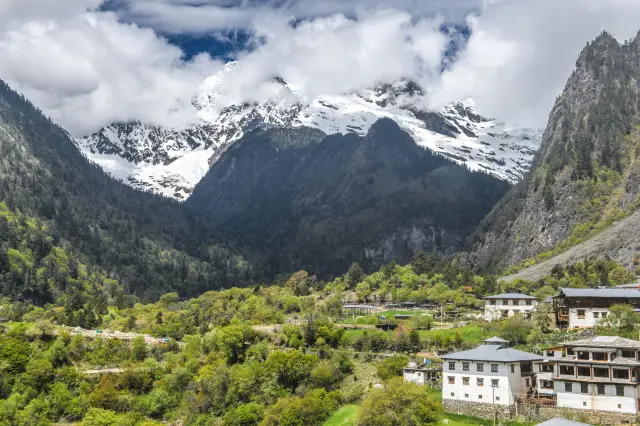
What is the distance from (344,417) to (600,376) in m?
32.7

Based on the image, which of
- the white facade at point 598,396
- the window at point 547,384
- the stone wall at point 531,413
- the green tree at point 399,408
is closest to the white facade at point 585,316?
the window at point 547,384

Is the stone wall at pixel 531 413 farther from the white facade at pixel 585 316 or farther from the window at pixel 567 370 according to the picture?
the white facade at pixel 585 316

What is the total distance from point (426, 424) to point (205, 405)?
4435cm

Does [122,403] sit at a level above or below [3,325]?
below

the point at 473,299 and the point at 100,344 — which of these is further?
the point at 473,299

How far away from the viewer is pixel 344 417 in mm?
93250

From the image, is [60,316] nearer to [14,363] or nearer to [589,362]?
[14,363]

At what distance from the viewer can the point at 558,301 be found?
120 m

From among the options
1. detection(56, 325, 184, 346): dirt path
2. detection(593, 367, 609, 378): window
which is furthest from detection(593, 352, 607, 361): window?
detection(56, 325, 184, 346): dirt path

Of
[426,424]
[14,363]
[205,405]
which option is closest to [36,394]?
[14,363]

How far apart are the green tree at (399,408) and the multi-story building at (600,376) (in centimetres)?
1333

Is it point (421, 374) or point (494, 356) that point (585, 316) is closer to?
point (421, 374)

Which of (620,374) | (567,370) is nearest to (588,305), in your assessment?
(567,370)

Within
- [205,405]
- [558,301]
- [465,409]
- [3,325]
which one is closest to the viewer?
[465,409]
